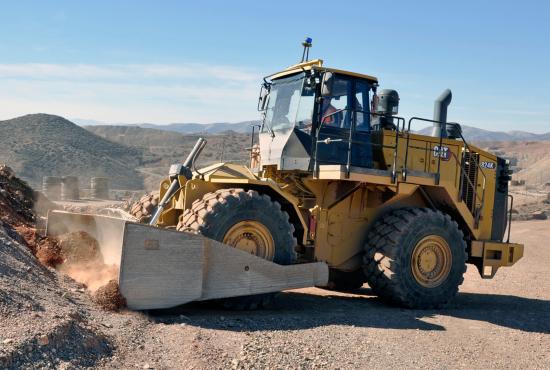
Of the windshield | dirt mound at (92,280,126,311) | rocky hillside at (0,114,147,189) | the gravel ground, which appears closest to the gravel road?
the gravel ground

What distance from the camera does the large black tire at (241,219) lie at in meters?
Result: 7.28

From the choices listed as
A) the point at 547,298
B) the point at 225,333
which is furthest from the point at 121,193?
the point at 225,333

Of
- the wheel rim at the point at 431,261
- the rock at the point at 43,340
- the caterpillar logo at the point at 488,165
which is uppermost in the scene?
the caterpillar logo at the point at 488,165

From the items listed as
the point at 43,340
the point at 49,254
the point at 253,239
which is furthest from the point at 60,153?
the point at 43,340

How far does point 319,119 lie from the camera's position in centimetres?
870

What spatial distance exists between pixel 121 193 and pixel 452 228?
29.2 meters

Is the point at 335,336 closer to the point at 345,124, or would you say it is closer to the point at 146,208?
the point at 345,124

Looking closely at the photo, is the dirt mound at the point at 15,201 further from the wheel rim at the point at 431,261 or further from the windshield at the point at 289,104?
the wheel rim at the point at 431,261

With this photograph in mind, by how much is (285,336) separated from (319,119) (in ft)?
11.0

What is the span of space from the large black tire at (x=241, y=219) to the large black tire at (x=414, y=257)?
1543 millimetres

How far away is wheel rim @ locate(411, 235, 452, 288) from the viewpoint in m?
9.05

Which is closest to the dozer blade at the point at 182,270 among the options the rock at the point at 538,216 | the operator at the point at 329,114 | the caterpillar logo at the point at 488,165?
the operator at the point at 329,114

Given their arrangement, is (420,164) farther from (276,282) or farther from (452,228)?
(276,282)

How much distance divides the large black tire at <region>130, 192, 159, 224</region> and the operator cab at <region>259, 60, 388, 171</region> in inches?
66.8
